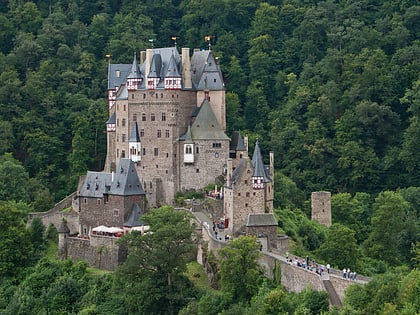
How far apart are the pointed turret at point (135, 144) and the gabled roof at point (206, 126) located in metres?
3.77

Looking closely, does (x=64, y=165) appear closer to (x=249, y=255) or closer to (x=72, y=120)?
(x=72, y=120)

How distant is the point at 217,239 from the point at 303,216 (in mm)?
14456

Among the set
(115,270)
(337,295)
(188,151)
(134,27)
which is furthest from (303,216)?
(134,27)

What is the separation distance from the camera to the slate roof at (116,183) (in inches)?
2938

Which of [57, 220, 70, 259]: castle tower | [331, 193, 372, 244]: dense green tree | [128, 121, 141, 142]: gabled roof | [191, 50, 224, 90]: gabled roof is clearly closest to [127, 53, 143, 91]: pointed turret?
[128, 121, 141, 142]: gabled roof

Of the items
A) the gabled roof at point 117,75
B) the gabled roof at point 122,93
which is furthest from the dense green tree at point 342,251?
the gabled roof at point 117,75

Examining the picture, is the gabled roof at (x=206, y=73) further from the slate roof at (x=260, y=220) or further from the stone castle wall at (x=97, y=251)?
the stone castle wall at (x=97, y=251)

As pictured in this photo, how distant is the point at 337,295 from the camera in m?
59.0

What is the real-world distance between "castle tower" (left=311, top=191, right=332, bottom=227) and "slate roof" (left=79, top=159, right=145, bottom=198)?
1459cm

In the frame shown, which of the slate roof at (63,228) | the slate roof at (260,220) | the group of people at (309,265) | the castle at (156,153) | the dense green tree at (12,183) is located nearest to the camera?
the group of people at (309,265)

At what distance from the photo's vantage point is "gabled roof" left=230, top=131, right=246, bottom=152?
77500 mm

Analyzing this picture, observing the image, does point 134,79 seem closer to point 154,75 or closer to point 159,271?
point 154,75

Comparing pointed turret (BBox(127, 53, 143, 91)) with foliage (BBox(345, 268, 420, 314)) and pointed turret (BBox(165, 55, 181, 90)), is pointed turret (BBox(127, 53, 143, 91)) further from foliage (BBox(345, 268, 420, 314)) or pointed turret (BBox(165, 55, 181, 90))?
foliage (BBox(345, 268, 420, 314))

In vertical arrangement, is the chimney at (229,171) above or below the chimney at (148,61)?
below
